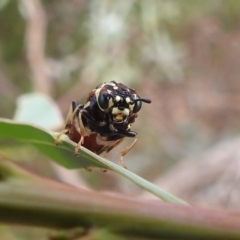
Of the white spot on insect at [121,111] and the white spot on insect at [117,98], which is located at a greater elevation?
the white spot on insect at [117,98]

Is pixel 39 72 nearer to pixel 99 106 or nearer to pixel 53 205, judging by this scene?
pixel 99 106

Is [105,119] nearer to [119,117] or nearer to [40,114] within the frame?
[119,117]

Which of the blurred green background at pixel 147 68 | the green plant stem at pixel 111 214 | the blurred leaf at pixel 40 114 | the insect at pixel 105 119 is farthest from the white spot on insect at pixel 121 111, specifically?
the blurred green background at pixel 147 68

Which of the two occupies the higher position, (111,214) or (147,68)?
(147,68)

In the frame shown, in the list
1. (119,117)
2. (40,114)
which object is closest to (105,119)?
(119,117)

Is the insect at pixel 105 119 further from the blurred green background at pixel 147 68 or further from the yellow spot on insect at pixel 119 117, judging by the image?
the blurred green background at pixel 147 68

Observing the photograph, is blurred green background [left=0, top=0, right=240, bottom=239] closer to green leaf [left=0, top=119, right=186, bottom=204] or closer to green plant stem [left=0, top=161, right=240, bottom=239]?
green leaf [left=0, top=119, right=186, bottom=204]

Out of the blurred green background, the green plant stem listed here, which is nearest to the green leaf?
the green plant stem
